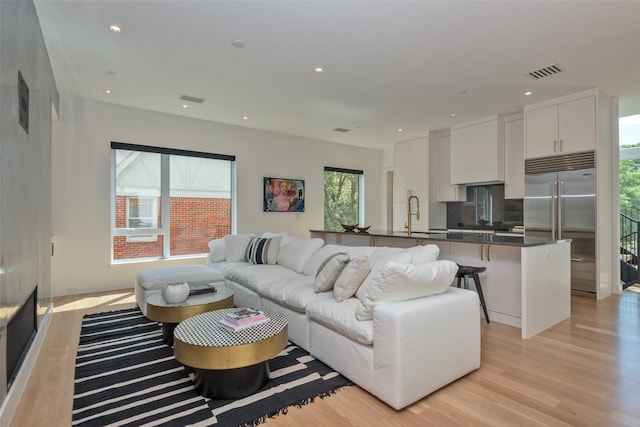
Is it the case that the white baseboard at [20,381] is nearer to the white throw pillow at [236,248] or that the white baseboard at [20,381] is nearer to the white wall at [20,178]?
the white wall at [20,178]

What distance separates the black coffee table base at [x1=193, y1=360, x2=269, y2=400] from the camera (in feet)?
6.87

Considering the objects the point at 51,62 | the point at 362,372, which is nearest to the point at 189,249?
the point at 51,62

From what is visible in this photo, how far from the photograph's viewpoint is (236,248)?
4863 mm

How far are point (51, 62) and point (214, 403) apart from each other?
405 cm

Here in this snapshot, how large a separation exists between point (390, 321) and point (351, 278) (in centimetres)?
68

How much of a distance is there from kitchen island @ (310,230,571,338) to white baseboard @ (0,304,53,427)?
11.6 feet

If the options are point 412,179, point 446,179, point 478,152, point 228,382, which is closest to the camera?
point 228,382

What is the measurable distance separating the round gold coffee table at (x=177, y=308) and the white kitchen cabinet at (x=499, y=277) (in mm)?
2626

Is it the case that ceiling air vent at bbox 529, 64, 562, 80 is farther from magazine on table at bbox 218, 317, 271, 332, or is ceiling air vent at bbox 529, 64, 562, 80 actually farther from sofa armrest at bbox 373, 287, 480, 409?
magazine on table at bbox 218, 317, 271, 332

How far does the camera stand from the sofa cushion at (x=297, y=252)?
3.97 m

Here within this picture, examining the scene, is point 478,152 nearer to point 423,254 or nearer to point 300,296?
point 423,254

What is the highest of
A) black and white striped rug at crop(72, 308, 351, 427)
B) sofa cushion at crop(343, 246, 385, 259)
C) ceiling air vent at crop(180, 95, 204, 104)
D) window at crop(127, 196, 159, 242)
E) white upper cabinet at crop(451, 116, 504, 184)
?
ceiling air vent at crop(180, 95, 204, 104)

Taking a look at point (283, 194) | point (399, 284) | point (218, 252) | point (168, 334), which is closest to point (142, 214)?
point (218, 252)

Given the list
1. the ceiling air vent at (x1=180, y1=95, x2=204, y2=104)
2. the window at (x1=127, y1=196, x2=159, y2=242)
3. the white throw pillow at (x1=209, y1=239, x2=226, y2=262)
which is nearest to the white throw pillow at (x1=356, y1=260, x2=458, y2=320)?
the white throw pillow at (x1=209, y1=239, x2=226, y2=262)
